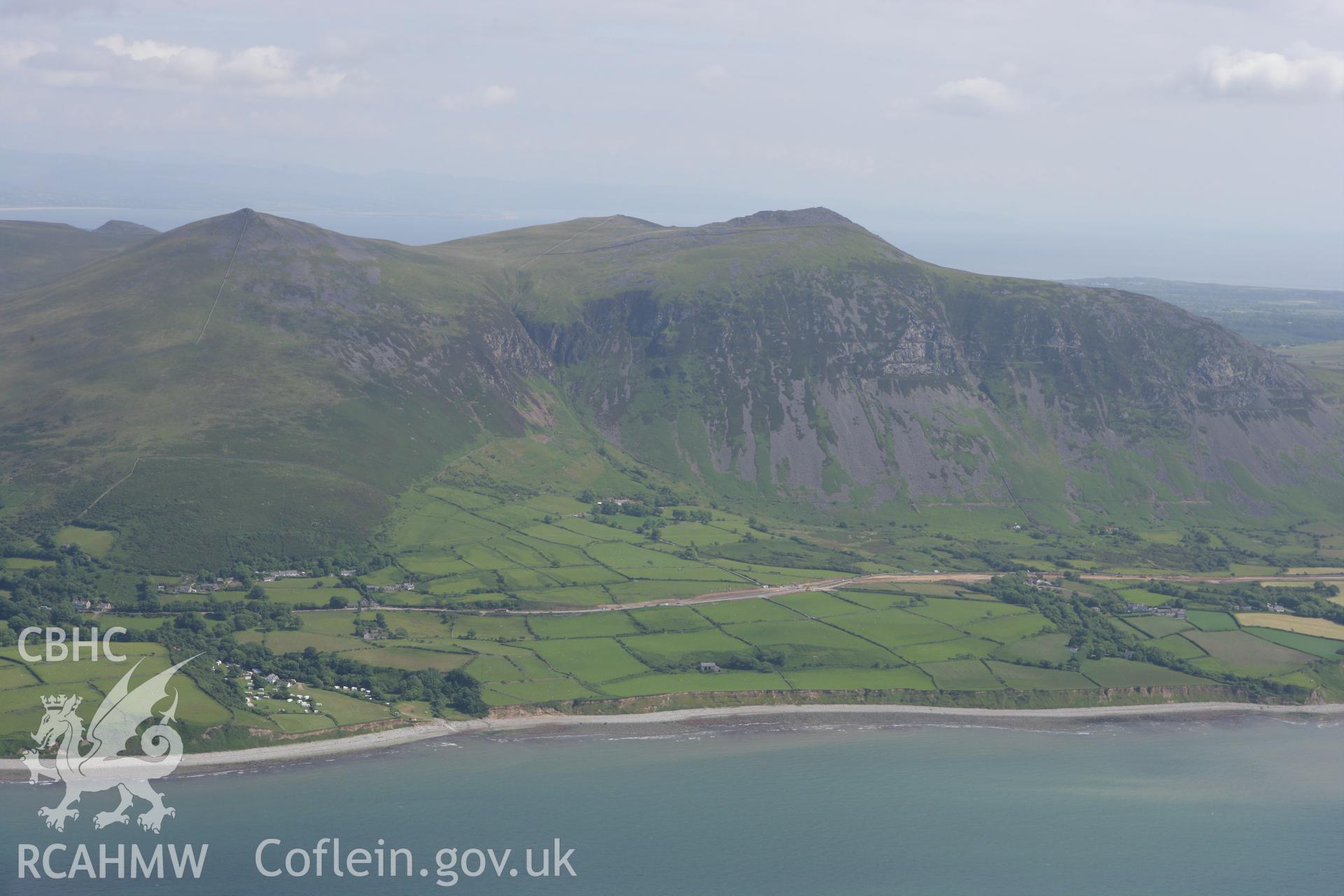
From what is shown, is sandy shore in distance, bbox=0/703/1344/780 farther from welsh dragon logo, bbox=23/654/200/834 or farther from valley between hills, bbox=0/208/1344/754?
welsh dragon logo, bbox=23/654/200/834

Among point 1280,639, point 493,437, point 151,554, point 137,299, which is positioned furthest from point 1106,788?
point 137,299

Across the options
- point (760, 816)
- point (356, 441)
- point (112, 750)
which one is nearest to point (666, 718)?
point (760, 816)

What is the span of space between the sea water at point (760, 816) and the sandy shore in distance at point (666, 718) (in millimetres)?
1795

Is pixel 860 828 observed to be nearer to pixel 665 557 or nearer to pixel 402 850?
pixel 402 850

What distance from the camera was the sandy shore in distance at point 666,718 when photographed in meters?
92.8

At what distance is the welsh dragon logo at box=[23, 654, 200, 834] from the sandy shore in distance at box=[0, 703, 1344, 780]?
6.55ft

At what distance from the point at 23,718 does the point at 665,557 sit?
76113 millimetres

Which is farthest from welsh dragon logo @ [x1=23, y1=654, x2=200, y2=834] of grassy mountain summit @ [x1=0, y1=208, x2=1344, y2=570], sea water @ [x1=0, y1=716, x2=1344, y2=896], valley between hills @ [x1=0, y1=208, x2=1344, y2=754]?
grassy mountain summit @ [x1=0, y1=208, x2=1344, y2=570]

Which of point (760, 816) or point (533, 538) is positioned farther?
point (533, 538)

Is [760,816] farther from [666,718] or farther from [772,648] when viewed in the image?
[772,648]

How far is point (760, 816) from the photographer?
87.7 meters

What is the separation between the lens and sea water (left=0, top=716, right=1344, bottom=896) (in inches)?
3061

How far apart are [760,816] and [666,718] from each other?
70.9 feet

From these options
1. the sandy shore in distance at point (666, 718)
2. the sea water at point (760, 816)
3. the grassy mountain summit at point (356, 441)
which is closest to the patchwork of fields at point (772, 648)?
the sandy shore in distance at point (666, 718)
